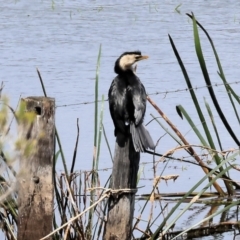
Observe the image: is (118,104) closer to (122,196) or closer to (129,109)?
(129,109)

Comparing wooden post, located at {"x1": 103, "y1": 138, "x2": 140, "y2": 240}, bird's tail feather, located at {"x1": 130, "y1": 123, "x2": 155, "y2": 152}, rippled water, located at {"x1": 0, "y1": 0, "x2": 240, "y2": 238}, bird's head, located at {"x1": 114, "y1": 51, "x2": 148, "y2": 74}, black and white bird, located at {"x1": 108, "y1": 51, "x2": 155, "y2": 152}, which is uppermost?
rippled water, located at {"x1": 0, "y1": 0, "x2": 240, "y2": 238}

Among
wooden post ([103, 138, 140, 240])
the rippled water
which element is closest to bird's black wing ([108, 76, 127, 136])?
wooden post ([103, 138, 140, 240])

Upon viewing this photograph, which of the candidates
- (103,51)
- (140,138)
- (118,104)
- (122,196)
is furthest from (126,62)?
(103,51)

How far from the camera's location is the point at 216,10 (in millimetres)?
16484

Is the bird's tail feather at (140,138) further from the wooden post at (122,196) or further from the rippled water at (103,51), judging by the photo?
the rippled water at (103,51)

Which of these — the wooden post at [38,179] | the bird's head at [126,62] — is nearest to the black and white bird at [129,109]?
the bird's head at [126,62]

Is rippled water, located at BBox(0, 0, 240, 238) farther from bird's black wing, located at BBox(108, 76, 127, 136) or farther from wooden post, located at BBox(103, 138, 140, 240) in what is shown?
wooden post, located at BBox(103, 138, 140, 240)

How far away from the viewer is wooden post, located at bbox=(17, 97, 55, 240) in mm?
4113

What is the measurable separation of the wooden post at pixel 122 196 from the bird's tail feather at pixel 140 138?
0.15ft

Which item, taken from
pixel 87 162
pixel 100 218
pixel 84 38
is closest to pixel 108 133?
pixel 87 162

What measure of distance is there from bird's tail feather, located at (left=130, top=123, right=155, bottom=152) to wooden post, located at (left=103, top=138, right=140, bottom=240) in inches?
1.8

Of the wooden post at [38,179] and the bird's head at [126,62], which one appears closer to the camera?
the wooden post at [38,179]

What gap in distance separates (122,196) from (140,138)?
0.30 metres

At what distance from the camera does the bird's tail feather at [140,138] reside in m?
4.20
